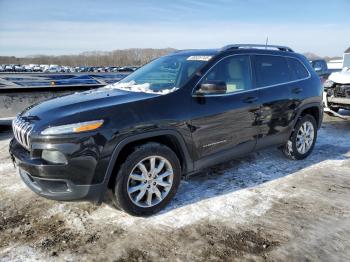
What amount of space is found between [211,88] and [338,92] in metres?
5.85

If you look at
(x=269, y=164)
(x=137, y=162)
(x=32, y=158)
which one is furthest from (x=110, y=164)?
(x=269, y=164)

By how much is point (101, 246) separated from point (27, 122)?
4.69ft

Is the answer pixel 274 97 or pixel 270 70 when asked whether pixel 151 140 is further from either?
pixel 270 70

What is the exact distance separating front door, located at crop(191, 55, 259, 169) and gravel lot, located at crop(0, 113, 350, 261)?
A: 529 mm

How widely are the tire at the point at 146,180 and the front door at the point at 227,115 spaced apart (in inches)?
16.0

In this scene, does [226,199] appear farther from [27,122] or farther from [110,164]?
[27,122]

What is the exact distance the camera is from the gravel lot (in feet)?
9.46

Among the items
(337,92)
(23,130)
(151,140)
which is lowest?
(151,140)

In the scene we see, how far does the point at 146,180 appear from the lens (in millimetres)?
3387

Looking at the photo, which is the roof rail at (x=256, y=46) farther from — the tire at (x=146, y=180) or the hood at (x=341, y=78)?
the hood at (x=341, y=78)

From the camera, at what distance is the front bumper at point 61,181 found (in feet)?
9.62

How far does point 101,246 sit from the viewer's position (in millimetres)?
2971

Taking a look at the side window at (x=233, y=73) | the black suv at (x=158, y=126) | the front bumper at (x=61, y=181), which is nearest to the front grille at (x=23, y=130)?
the black suv at (x=158, y=126)

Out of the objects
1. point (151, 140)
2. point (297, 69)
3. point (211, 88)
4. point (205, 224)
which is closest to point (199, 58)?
point (211, 88)
